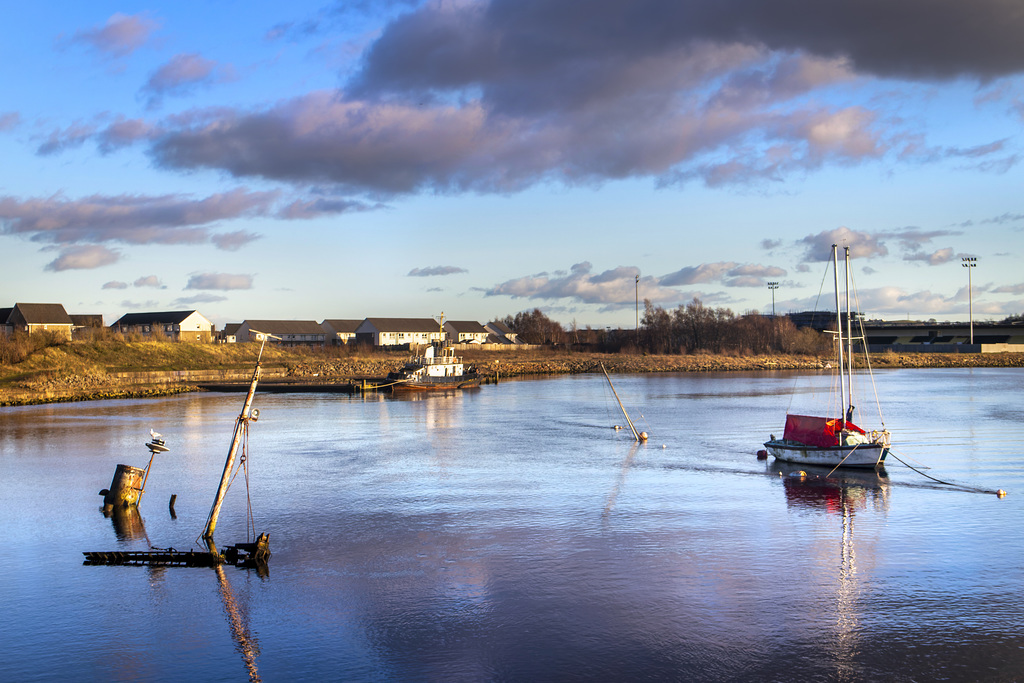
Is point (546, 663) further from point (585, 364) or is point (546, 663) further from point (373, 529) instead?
point (585, 364)

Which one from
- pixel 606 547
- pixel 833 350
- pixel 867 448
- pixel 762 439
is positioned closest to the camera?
pixel 606 547

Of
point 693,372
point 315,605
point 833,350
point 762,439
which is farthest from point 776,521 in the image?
point 833,350

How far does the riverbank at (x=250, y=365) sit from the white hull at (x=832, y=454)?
57.8 m

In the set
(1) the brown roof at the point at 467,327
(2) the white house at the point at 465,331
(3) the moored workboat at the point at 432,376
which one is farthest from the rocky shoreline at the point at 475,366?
(1) the brown roof at the point at 467,327

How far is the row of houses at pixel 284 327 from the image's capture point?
425 ft

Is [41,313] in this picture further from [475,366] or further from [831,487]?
[831,487]

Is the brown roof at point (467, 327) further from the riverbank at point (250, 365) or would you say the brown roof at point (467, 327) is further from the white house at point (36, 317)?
the white house at point (36, 317)

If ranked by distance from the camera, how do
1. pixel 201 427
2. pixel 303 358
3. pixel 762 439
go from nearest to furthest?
pixel 762 439, pixel 201 427, pixel 303 358

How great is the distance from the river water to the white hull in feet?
2.46

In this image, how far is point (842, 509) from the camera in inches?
1012

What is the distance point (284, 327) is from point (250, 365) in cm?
5770

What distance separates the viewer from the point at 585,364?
127 meters

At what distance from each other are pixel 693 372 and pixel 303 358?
184 ft

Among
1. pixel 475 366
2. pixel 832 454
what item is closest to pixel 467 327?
pixel 475 366
